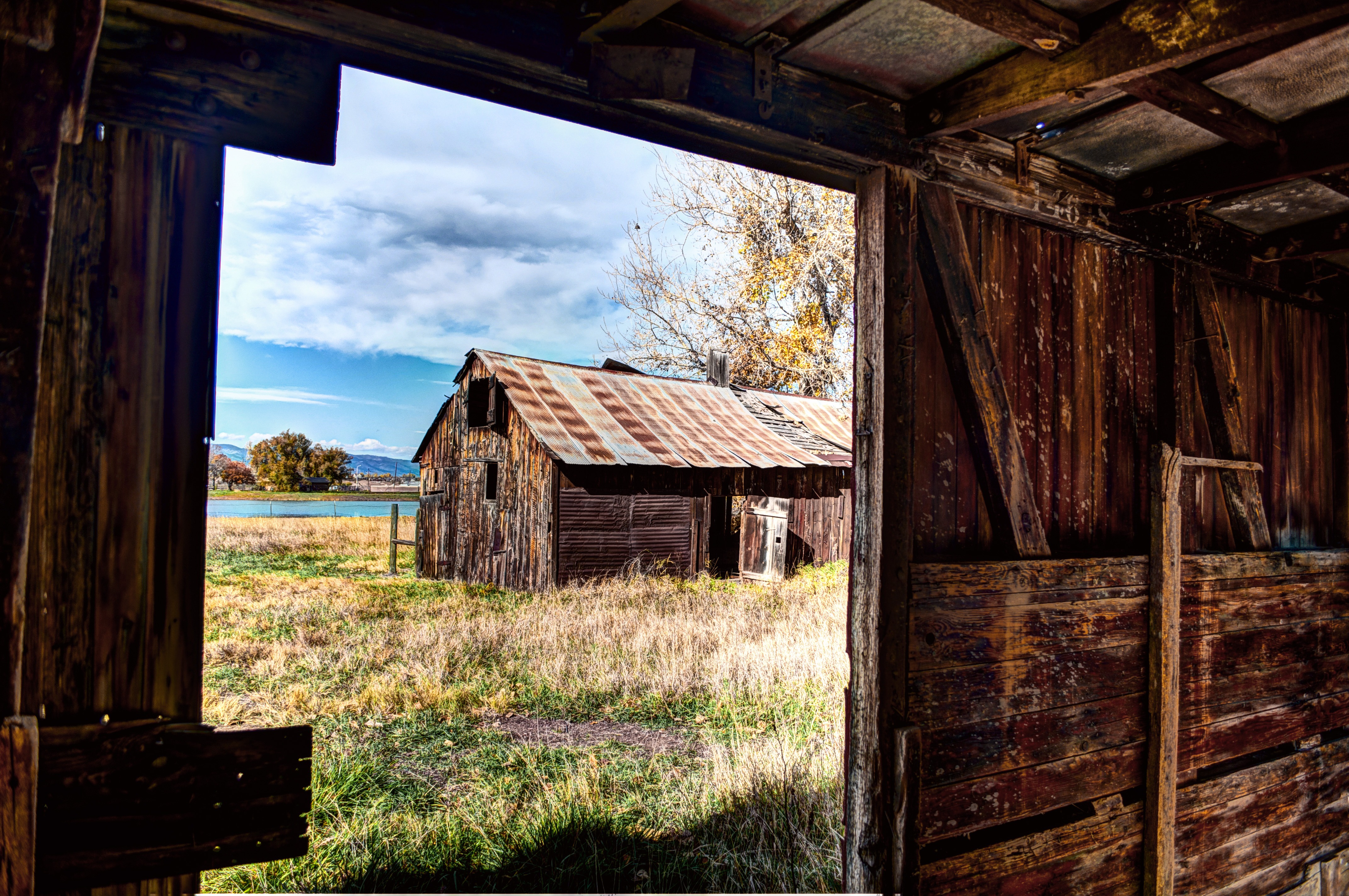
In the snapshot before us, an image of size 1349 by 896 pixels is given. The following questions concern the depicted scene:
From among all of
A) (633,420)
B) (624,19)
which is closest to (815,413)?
(633,420)

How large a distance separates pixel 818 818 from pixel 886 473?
105 inches

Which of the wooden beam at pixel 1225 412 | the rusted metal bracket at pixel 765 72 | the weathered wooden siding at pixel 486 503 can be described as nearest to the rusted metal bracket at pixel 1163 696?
the wooden beam at pixel 1225 412

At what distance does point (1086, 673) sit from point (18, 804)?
384cm

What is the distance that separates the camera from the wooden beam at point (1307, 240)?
4.22 meters

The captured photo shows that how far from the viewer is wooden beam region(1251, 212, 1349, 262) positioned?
422 centimetres

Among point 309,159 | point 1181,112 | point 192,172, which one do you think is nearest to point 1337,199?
point 1181,112

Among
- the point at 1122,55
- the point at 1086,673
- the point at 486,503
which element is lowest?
the point at 1086,673

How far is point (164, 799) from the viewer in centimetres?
190

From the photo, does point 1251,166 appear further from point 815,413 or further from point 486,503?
point 815,413

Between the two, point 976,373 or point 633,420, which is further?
point 633,420

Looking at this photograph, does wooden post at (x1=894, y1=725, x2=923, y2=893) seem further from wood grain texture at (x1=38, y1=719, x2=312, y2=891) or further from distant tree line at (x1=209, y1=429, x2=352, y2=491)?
distant tree line at (x1=209, y1=429, x2=352, y2=491)

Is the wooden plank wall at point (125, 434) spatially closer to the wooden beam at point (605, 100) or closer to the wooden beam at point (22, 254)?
the wooden beam at point (22, 254)

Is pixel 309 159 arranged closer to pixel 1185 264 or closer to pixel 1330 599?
pixel 1185 264

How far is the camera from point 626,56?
7.92 feet
